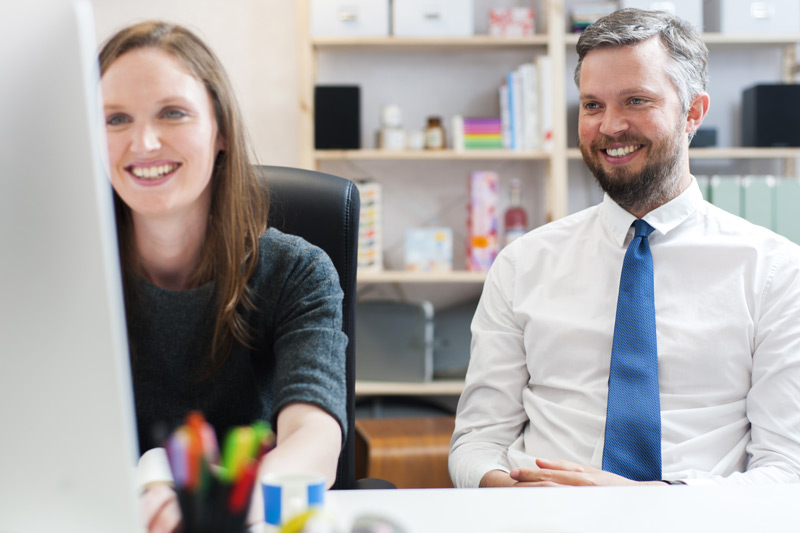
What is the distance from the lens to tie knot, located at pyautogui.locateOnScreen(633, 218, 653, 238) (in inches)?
51.4

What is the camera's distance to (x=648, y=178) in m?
1.34

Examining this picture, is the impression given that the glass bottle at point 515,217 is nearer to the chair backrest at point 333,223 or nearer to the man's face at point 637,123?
the man's face at point 637,123

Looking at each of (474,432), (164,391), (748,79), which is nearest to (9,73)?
(164,391)

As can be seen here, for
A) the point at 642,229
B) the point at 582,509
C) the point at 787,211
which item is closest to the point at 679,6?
the point at 787,211

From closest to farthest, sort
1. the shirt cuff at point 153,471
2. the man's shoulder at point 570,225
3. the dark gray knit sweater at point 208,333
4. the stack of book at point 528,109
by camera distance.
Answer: the shirt cuff at point 153,471 → the dark gray knit sweater at point 208,333 → the man's shoulder at point 570,225 → the stack of book at point 528,109

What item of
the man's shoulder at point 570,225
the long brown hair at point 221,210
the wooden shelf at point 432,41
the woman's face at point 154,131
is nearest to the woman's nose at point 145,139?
the woman's face at point 154,131

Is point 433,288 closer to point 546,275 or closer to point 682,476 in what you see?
point 546,275

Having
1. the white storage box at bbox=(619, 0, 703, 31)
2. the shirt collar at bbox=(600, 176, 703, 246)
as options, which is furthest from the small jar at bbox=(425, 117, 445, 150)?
the shirt collar at bbox=(600, 176, 703, 246)

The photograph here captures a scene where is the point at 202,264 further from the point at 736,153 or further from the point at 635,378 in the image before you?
the point at 736,153

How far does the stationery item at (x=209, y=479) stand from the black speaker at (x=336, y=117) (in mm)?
2167

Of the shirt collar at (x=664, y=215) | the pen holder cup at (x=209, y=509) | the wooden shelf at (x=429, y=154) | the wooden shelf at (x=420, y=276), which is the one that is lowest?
the wooden shelf at (x=420, y=276)

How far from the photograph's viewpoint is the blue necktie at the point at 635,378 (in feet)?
3.84

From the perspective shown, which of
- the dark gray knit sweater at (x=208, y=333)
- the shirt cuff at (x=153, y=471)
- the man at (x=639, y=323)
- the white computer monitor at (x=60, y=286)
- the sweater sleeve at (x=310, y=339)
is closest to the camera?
the white computer monitor at (x=60, y=286)

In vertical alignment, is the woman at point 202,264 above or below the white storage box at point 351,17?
below
